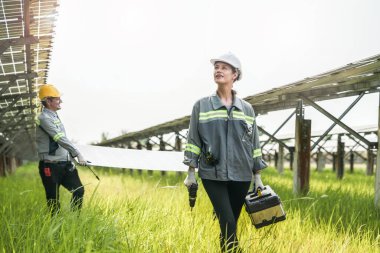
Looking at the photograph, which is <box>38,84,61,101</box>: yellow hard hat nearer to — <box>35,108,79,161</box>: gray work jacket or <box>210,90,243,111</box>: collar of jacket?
<box>35,108,79,161</box>: gray work jacket

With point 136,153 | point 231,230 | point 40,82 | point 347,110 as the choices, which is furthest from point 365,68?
point 40,82

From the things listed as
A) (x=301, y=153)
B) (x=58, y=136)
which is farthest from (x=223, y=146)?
(x=301, y=153)

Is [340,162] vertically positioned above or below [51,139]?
below

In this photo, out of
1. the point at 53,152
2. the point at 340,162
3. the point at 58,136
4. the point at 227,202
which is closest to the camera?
the point at 227,202

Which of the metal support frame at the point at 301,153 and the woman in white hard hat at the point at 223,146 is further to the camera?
the metal support frame at the point at 301,153

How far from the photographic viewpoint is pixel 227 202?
2.93m

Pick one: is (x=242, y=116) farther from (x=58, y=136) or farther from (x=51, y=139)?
(x=51, y=139)

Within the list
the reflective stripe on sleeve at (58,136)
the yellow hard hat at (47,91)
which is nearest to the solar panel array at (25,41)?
the yellow hard hat at (47,91)

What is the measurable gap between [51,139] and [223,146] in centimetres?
225

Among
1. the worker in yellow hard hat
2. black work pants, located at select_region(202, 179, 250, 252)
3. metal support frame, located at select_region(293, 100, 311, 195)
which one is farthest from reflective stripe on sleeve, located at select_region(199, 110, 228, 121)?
metal support frame, located at select_region(293, 100, 311, 195)

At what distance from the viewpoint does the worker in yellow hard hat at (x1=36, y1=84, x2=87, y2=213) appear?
426 cm

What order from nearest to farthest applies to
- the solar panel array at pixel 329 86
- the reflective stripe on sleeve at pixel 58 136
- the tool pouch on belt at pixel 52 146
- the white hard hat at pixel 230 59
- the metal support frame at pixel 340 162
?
the white hard hat at pixel 230 59 → the reflective stripe on sleeve at pixel 58 136 → the tool pouch on belt at pixel 52 146 → the solar panel array at pixel 329 86 → the metal support frame at pixel 340 162

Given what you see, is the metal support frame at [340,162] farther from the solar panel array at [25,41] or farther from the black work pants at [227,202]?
the black work pants at [227,202]

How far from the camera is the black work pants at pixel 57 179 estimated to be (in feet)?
14.1
